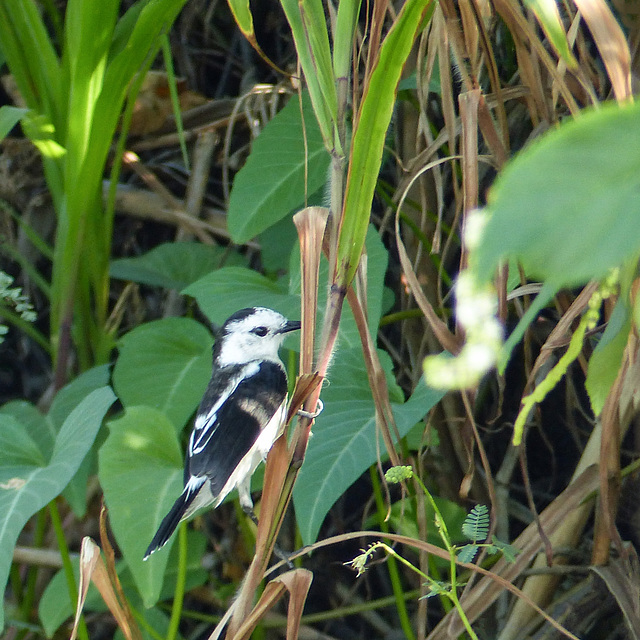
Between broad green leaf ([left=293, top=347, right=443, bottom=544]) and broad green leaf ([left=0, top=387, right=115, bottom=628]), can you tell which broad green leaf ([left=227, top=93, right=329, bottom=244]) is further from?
broad green leaf ([left=0, top=387, right=115, bottom=628])

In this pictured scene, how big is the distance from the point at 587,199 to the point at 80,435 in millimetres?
1359

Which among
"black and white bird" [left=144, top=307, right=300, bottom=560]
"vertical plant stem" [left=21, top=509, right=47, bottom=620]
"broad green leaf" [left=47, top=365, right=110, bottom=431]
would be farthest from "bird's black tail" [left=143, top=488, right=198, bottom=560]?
"vertical plant stem" [left=21, top=509, right=47, bottom=620]

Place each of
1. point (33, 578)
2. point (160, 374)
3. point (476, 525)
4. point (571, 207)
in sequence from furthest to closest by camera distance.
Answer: point (33, 578), point (160, 374), point (476, 525), point (571, 207)

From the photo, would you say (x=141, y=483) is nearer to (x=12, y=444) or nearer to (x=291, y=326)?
(x=12, y=444)

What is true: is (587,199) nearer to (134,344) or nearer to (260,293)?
(260,293)

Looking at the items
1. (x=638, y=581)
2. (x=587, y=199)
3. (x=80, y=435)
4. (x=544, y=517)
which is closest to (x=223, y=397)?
(x=80, y=435)

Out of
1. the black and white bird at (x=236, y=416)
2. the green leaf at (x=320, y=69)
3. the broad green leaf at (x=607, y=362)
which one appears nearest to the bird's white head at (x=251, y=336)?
the black and white bird at (x=236, y=416)

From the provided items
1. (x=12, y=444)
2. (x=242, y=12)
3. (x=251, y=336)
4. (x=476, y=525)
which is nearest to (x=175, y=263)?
(x=251, y=336)

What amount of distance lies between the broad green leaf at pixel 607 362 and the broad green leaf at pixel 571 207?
17.0 inches

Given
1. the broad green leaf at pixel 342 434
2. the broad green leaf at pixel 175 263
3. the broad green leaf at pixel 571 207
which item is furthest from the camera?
the broad green leaf at pixel 175 263

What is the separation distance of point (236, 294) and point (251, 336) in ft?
1.33

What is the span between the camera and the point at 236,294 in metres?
1.71

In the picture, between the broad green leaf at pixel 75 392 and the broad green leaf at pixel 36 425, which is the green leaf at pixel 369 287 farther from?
the broad green leaf at pixel 36 425

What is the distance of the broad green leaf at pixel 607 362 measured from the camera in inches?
28.5
